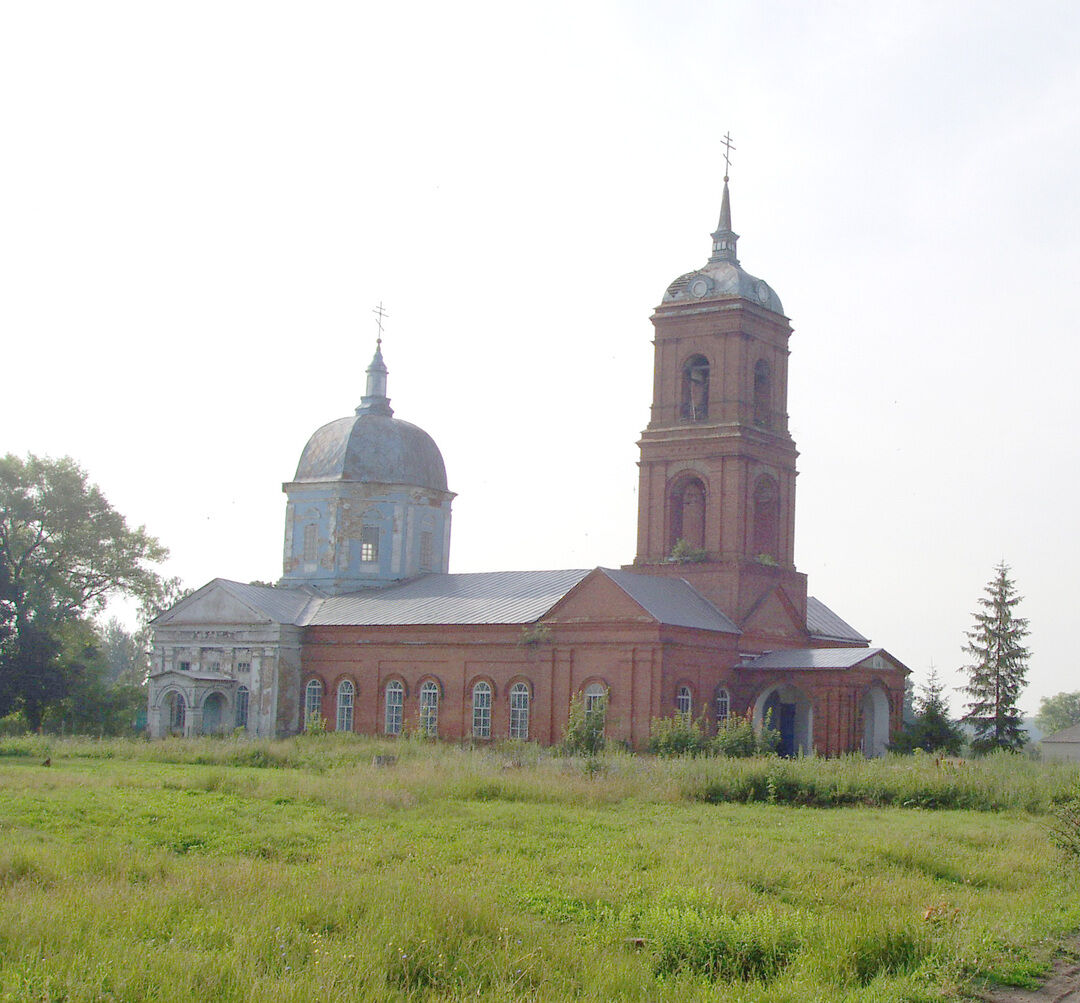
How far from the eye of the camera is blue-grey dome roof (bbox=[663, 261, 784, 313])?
40562 millimetres

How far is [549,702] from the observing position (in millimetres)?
37250

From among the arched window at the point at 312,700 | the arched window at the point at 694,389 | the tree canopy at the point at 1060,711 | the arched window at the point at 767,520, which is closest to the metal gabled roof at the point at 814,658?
the arched window at the point at 767,520

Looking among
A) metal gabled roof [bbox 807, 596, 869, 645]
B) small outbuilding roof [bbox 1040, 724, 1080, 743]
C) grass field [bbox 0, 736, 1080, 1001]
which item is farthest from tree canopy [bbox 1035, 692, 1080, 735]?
grass field [bbox 0, 736, 1080, 1001]

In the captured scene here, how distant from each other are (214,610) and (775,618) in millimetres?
17170

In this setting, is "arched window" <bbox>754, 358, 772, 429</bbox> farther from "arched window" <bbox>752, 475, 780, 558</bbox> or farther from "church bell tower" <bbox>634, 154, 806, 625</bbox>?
"arched window" <bbox>752, 475, 780, 558</bbox>

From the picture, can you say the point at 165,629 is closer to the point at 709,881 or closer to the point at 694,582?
the point at 694,582

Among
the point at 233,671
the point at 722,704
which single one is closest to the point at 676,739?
the point at 722,704

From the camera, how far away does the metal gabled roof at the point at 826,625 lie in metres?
43.8

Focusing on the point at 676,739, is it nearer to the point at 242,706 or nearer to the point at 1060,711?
the point at 242,706

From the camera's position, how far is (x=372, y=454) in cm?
4709

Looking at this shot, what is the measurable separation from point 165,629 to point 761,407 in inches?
784

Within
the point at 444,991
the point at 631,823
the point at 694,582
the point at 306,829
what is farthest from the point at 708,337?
the point at 444,991

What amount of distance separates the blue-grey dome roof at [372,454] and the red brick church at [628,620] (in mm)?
358

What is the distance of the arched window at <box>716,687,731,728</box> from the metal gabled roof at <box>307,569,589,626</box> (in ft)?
16.7
